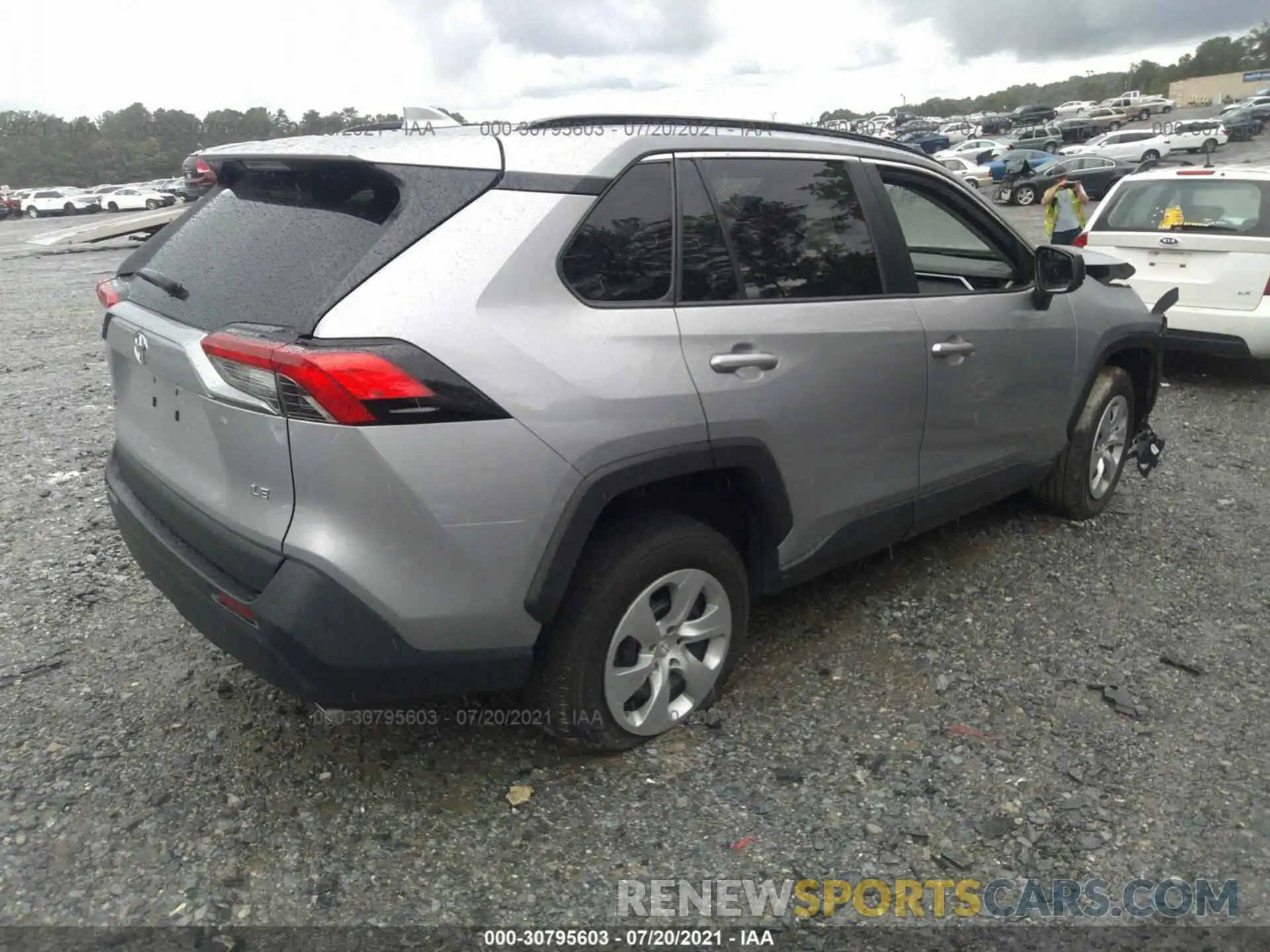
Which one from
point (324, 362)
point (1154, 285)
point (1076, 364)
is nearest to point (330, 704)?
point (324, 362)

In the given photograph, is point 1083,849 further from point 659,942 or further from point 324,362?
point 324,362

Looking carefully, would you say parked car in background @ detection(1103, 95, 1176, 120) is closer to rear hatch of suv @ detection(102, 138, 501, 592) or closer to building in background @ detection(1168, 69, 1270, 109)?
building in background @ detection(1168, 69, 1270, 109)

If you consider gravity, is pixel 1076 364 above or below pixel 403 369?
below

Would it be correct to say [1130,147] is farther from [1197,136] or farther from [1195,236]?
[1195,236]

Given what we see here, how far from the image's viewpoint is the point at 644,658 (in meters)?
2.84

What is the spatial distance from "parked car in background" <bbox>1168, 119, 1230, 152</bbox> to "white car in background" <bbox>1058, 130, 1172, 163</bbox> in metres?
0.93

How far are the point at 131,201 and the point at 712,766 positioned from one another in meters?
52.4

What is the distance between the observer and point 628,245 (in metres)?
2.70

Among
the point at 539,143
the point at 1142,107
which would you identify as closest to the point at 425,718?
the point at 539,143

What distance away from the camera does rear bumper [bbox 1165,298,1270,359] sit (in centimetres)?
691

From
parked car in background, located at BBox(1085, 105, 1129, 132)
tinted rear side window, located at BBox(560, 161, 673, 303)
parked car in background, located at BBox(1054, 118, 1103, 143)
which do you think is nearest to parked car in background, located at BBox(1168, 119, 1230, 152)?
parked car in background, located at BBox(1054, 118, 1103, 143)

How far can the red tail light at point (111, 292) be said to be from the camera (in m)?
3.09

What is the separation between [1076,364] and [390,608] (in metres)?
3.24

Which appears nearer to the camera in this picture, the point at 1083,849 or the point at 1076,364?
the point at 1083,849
